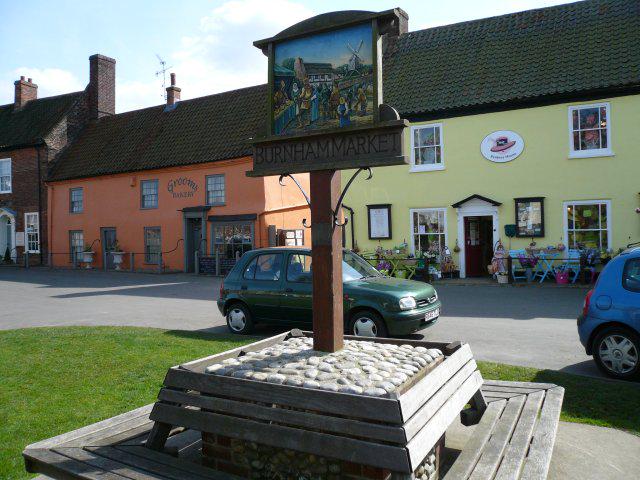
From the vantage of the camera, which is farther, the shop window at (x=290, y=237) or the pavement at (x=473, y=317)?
the shop window at (x=290, y=237)

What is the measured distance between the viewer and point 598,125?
1731cm

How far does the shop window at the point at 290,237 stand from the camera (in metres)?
23.7

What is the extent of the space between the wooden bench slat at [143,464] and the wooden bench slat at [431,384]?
1289 mm

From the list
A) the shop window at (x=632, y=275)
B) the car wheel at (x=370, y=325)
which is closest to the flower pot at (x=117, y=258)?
the car wheel at (x=370, y=325)

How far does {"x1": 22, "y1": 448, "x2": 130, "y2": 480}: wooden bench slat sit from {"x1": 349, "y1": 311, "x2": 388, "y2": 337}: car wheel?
578cm

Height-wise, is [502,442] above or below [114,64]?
below

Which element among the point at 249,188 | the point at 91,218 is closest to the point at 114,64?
the point at 91,218

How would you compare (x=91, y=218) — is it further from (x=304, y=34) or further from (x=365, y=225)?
(x=304, y=34)

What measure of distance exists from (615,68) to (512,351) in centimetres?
1314

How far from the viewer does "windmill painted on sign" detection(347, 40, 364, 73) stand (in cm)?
433

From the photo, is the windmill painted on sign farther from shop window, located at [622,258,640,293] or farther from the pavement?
shop window, located at [622,258,640,293]

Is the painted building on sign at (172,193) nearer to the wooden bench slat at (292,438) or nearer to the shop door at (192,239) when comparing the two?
the shop door at (192,239)

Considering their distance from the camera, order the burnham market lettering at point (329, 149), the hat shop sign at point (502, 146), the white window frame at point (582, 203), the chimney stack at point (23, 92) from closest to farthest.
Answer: the burnham market lettering at point (329, 149) < the white window frame at point (582, 203) < the hat shop sign at point (502, 146) < the chimney stack at point (23, 92)

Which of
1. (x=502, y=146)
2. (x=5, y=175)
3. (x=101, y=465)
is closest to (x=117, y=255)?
(x=5, y=175)
